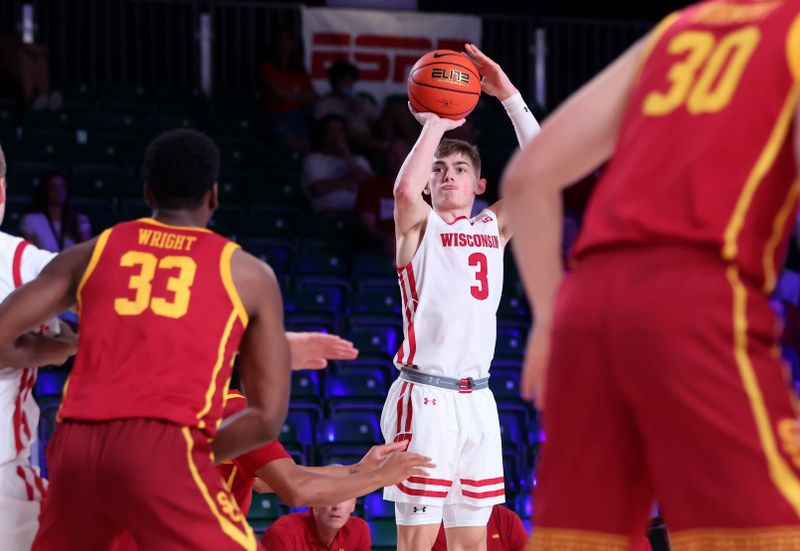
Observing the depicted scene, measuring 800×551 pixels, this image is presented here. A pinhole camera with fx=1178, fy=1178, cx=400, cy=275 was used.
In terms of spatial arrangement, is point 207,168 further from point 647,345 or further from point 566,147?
point 647,345

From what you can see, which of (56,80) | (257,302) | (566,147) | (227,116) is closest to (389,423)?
(257,302)

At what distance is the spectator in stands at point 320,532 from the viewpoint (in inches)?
261

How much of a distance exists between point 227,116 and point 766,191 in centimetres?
1125

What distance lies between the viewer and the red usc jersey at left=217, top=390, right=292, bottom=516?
13.9 ft

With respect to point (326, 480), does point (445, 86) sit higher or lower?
higher

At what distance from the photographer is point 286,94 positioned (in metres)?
13.0

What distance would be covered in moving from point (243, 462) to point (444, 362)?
68.5 inches

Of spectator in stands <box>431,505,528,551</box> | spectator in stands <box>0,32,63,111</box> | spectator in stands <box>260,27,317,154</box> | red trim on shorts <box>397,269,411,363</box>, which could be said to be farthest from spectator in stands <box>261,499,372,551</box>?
spectator in stands <box>0,32,63,111</box>

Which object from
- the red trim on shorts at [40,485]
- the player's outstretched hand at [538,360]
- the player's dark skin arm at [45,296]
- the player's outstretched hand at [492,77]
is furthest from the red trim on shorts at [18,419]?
the player's outstretched hand at [492,77]

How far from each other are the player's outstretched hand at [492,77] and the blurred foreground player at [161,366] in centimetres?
284

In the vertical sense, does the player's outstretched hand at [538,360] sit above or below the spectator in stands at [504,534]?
above

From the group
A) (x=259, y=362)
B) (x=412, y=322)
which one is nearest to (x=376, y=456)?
(x=259, y=362)

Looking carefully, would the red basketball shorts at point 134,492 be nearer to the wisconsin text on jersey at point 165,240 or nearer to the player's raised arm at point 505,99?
the wisconsin text on jersey at point 165,240

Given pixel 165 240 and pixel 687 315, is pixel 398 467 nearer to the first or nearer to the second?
pixel 165 240
